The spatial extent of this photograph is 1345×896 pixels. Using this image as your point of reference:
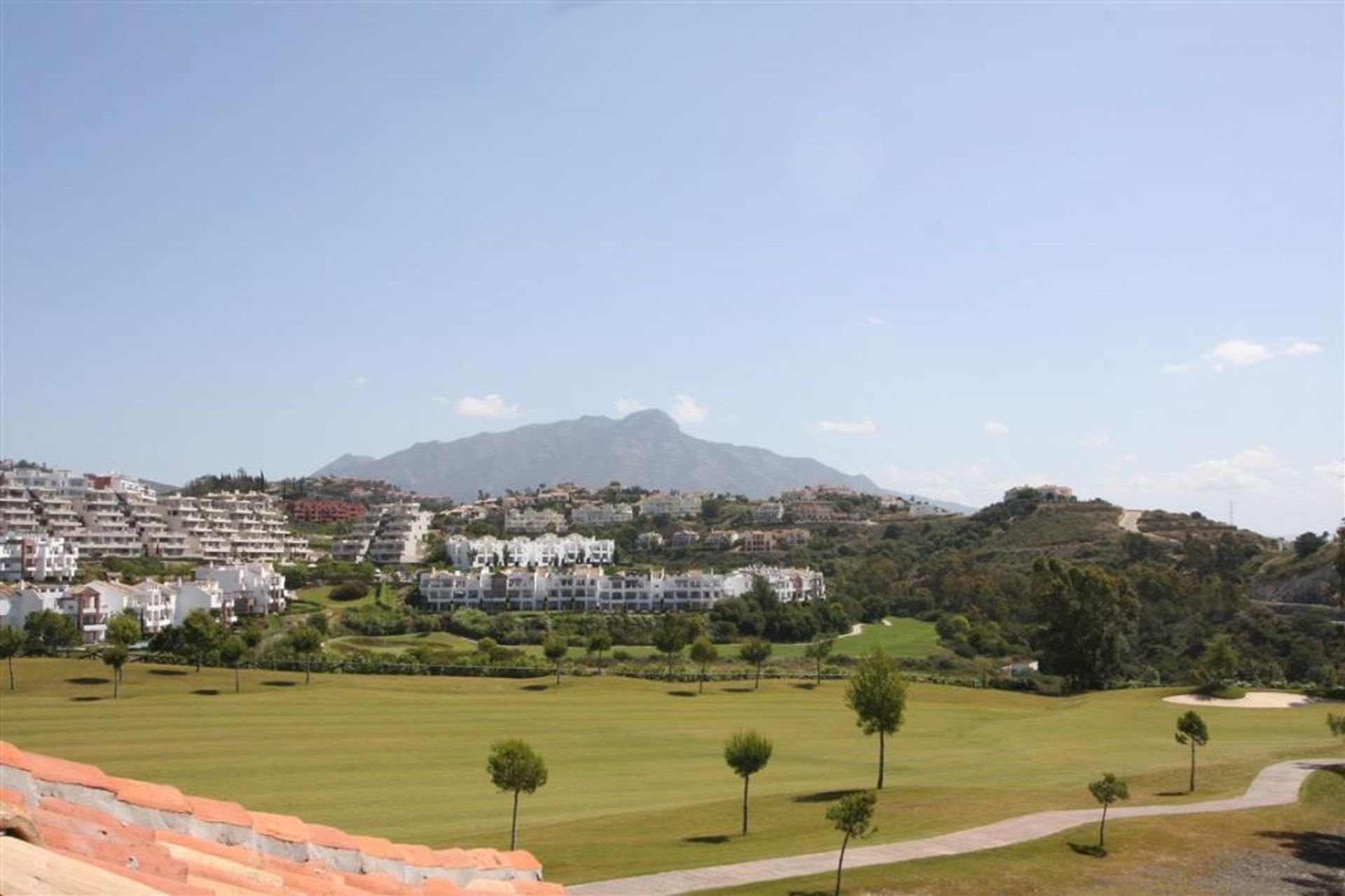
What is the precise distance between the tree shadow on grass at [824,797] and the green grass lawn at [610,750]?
18cm

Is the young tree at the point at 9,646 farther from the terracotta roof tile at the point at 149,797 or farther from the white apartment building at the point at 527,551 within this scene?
the white apartment building at the point at 527,551

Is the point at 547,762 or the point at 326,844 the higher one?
the point at 326,844

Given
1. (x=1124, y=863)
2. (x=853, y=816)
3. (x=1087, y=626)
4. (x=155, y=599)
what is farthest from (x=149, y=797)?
(x=155, y=599)

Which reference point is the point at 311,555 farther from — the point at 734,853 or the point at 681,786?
the point at 734,853

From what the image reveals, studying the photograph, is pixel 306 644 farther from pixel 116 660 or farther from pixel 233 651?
pixel 116 660

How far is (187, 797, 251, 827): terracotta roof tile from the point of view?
23.2 feet

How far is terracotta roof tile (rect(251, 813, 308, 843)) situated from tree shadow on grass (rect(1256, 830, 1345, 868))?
29.9 meters

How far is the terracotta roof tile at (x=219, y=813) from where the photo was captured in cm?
707

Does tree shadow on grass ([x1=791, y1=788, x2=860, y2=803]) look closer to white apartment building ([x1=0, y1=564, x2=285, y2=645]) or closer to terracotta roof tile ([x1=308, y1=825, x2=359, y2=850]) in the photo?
terracotta roof tile ([x1=308, y1=825, x2=359, y2=850])

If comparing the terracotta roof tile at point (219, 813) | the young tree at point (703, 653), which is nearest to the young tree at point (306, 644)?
the young tree at point (703, 653)

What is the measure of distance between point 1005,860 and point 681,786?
17308 mm

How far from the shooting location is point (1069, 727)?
5828cm

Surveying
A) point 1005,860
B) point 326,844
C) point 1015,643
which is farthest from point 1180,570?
point 326,844

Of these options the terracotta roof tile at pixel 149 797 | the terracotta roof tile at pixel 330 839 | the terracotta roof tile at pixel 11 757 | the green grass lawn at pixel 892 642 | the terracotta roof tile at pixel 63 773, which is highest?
the terracotta roof tile at pixel 11 757
